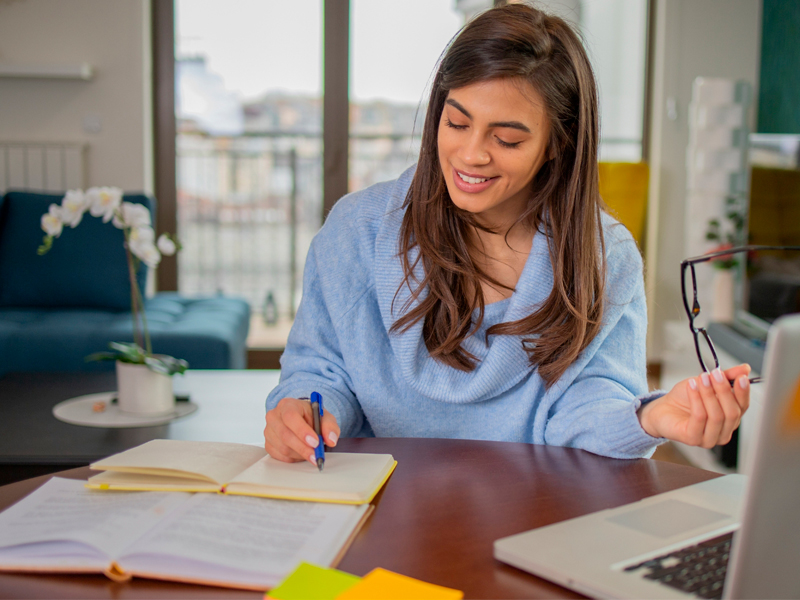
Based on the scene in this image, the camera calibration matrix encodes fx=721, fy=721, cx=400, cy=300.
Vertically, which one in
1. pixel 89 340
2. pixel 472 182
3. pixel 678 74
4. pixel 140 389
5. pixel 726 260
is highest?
pixel 678 74

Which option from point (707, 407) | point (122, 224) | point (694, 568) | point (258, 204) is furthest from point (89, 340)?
point (694, 568)

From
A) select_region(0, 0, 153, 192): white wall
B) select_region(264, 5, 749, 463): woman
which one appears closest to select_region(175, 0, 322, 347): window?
select_region(0, 0, 153, 192): white wall

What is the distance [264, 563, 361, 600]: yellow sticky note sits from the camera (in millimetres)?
522

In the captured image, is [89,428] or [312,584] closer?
[312,584]

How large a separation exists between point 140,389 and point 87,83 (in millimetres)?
2715

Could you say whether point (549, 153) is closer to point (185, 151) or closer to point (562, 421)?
point (562, 421)

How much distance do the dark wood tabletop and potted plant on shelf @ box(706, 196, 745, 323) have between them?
8.70 ft

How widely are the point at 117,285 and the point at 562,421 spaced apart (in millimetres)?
2519

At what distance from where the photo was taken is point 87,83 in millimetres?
3775

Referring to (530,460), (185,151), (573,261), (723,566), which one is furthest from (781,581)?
(185,151)

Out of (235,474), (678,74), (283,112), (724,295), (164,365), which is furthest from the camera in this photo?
(283,112)

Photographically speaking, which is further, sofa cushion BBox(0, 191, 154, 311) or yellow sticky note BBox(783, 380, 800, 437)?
sofa cushion BBox(0, 191, 154, 311)

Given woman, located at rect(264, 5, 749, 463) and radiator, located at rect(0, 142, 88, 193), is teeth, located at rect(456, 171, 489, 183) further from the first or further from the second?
radiator, located at rect(0, 142, 88, 193)

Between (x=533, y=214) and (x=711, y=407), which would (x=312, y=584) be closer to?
(x=711, y=407)
